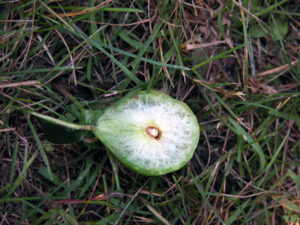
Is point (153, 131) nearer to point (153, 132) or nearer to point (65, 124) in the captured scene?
point (153, 132)

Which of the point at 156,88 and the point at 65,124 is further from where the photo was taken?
the point at 156,88

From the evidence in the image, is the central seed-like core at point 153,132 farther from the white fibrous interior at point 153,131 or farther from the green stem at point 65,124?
the green stem at point 65,124

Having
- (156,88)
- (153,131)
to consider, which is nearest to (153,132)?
A: (153,131)

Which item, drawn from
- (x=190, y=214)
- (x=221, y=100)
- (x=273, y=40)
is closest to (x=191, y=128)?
(x=221, y=100)

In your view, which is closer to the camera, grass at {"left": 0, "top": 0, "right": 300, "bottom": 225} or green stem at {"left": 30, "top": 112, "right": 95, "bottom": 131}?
green stem at {"left": 30, "top": 112, "right": 95, "bottom": 131}

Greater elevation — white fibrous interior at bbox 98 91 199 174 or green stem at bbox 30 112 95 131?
green stem at bbox 30 112 95 131

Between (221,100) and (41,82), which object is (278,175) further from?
(41,82)

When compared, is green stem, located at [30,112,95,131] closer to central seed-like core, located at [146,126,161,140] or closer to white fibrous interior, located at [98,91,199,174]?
white fibrous interior, located at [98,91,199,174]

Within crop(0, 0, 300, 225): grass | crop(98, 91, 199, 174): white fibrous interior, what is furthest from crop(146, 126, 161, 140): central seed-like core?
crop(0, 0, 300, 225): grass
